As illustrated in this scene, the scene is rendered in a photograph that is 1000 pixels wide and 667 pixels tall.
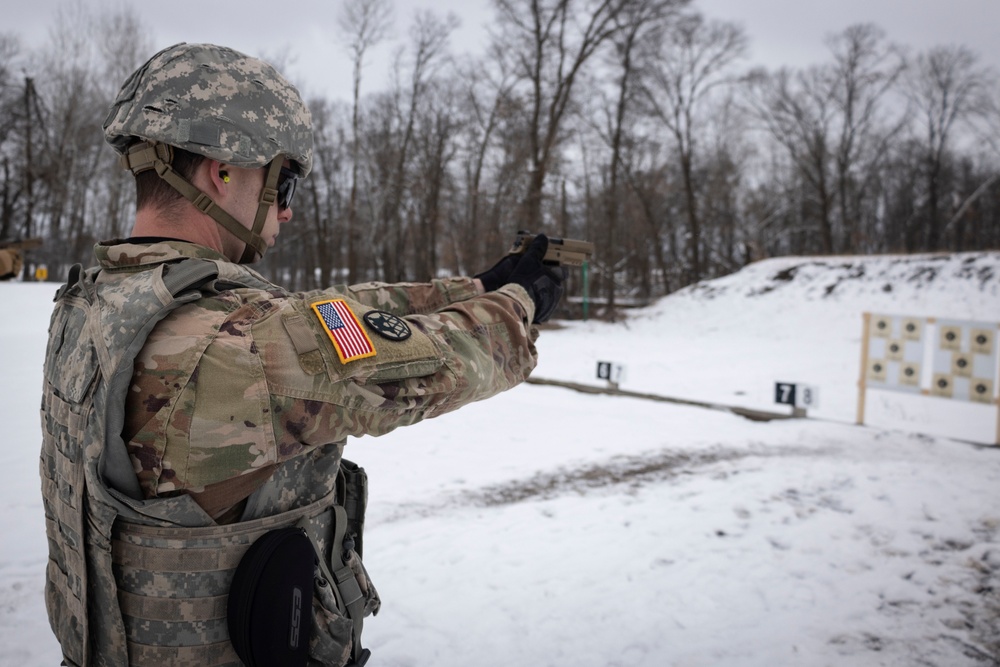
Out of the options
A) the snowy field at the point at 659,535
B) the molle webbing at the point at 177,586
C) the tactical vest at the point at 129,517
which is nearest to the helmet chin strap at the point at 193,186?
the tactical vest at the point at 129,517

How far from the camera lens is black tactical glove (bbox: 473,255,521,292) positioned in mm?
1722

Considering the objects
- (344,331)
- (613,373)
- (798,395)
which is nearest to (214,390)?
(344,331)

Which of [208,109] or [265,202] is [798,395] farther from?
[208,109]

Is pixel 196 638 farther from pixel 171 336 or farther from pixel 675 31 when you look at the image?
pixel 675 31

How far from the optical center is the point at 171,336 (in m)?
1.05

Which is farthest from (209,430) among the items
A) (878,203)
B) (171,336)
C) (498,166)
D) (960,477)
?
(878,203)

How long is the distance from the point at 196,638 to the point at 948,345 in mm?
7866

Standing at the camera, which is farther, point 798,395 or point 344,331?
point 798,395

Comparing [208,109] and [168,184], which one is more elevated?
[208,109]

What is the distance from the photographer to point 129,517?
1.13 m

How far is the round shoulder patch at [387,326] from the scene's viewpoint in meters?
1.10

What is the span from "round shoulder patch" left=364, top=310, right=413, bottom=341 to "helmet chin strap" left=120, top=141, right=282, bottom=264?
39 centimetres

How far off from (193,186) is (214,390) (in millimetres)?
470

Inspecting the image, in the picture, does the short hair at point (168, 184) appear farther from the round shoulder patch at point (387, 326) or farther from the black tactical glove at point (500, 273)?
the black tactical glove at point (500, 273)
